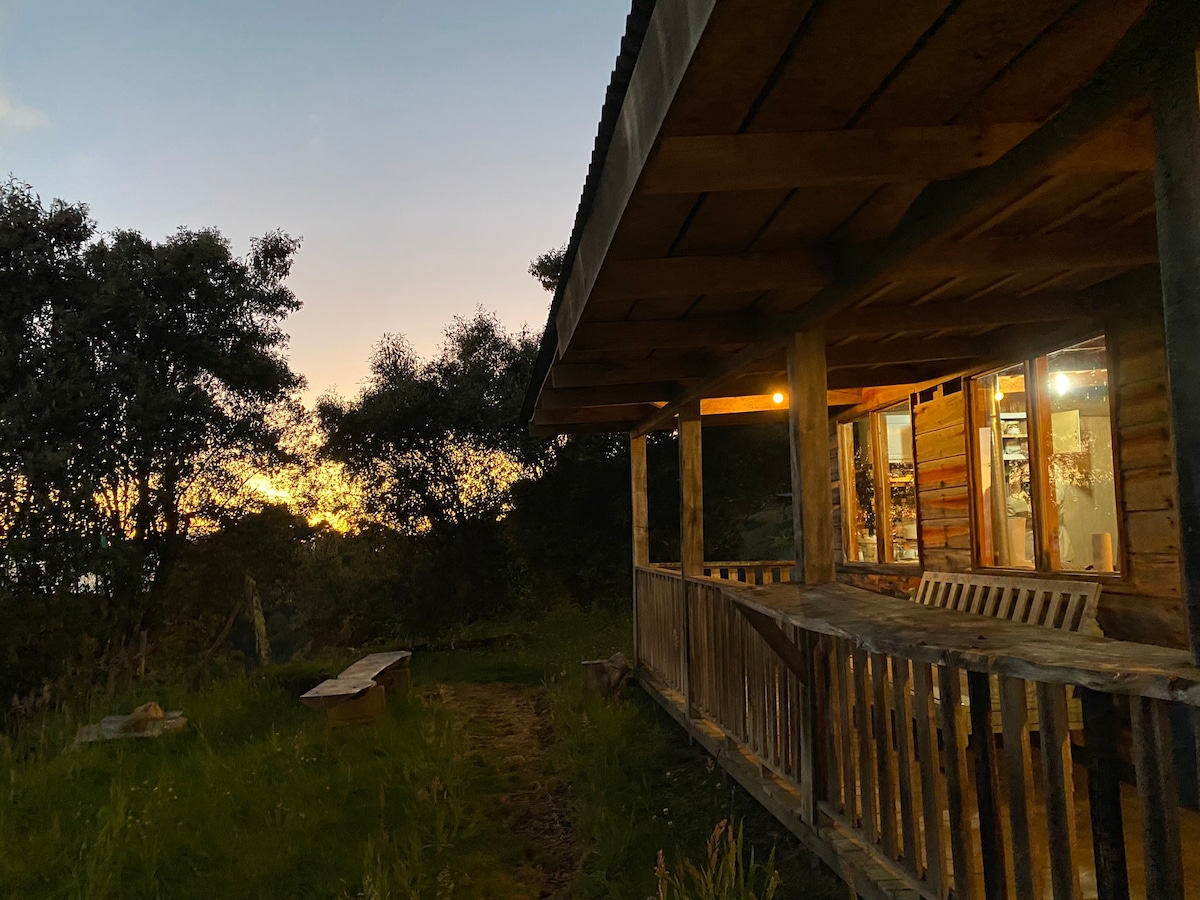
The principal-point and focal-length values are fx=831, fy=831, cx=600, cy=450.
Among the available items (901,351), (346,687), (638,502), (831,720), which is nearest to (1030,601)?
(901,351)

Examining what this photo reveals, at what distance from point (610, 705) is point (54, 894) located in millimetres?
4222

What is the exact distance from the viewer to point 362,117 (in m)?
13.6

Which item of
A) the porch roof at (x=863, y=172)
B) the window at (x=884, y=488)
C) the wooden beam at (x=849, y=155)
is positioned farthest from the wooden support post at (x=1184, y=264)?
the window at (x=884, y=488)

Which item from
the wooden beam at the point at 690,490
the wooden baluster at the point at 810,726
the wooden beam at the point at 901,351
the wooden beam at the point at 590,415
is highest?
the wooden beam at the point at 901,351

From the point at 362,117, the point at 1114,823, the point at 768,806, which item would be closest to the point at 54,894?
the point at 768,806

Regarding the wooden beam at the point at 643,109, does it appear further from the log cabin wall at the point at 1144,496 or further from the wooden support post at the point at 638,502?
the wooden support post at the point at 638,502

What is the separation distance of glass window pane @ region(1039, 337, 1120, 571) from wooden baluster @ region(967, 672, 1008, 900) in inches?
123

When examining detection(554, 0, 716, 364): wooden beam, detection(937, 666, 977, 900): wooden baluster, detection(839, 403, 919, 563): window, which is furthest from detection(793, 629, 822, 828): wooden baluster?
detection(839, 403, 919, 563): window

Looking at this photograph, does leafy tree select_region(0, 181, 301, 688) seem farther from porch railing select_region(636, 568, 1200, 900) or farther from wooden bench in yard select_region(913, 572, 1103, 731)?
wooden bench in yard select_region(913, 572, 1103, 731)

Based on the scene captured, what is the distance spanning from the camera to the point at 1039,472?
547 cm

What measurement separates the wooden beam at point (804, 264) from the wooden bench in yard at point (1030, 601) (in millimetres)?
1769

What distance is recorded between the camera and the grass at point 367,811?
4008 mm

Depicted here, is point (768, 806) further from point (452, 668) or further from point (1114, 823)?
point (452, 668)

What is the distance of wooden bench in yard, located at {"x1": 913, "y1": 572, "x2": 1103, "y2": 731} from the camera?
467 centimetres
